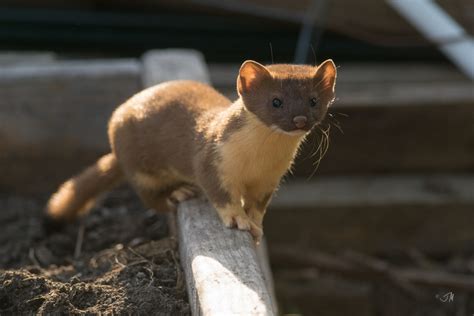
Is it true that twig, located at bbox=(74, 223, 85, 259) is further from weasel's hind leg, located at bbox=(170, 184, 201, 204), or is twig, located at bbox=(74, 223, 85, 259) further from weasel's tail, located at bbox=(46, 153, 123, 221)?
weasel's hind leg, located at bbox=(170, 184, 201, 204)

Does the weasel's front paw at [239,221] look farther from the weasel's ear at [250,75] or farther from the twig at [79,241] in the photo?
the twig at [79,241]

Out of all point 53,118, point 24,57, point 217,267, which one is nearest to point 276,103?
point 217,267

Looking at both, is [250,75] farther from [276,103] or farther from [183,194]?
[183,194]

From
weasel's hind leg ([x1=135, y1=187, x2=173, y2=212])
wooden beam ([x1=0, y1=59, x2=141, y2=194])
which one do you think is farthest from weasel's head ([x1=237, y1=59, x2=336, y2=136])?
wooden beam ([x1=0, y1=59, x2=141, y2=194])

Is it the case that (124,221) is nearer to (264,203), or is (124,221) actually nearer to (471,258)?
(264,203)

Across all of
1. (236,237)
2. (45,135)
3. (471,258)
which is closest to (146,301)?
(236,237)

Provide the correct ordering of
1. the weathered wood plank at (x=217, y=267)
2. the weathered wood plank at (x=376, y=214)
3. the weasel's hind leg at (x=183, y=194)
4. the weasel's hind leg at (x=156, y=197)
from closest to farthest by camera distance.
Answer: the weathered wood plank at (x=217, y=267)
the weasel's hind leg at (x=183, y=194)
the weasel's hind leg at (x=156, y=197)
the weathered wood plank at (x=376, y=214)

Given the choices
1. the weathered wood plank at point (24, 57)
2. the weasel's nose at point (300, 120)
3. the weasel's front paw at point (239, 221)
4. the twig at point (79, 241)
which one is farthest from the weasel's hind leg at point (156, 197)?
the weathered wood plank at point (24, 57)
